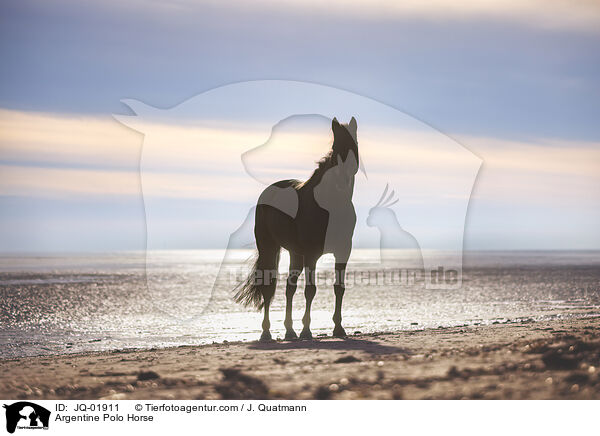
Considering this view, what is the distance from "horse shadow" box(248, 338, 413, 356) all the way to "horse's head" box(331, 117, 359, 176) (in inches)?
90.6

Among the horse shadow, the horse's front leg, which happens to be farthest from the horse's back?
the horse shadow

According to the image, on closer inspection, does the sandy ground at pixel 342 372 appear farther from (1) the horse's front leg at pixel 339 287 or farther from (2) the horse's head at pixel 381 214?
(2) the horse's head at pixel 381 214

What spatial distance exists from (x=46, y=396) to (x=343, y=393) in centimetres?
302

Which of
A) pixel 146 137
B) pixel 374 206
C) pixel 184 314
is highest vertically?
pixel 146 137

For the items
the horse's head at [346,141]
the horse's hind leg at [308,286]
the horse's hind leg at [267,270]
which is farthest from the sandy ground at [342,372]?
the horse's head at [346,141]

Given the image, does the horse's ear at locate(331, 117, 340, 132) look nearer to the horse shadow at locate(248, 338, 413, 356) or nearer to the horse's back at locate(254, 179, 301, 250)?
the horse's back at locate(254, 179, 301, 250)

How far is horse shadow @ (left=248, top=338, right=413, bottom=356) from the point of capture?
731 cm

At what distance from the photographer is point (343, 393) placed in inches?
225
